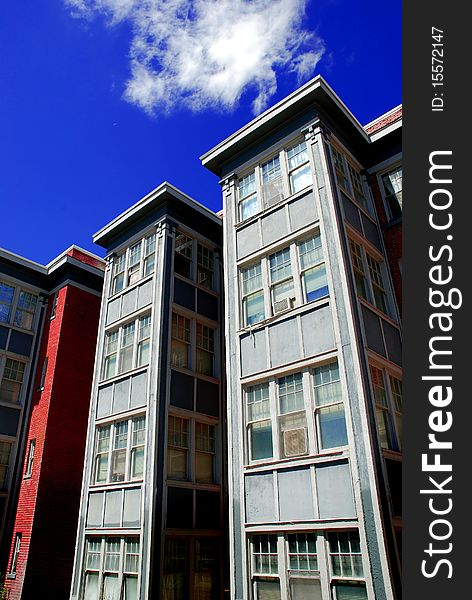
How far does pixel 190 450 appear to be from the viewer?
48.4 ft

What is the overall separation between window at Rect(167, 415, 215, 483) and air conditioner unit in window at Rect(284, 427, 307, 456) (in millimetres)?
4544

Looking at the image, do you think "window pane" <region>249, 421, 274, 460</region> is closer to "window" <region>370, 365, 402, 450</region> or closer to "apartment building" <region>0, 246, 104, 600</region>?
"window" <region>370, 365, 402, 450</region>

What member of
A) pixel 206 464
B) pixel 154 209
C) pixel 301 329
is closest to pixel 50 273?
pixel 154 209

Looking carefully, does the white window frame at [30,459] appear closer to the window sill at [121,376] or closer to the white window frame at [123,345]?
the window sill at [121,376]

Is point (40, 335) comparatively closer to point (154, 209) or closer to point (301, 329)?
point (154, 209)

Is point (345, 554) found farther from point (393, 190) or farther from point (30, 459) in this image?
point (30, 459)

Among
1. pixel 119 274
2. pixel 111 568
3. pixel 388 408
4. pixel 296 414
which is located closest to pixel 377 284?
pixel 388 408

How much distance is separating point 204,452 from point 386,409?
6517mm

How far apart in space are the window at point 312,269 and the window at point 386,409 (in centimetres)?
225

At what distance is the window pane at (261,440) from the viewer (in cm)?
1139

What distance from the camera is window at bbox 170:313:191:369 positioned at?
15.9m

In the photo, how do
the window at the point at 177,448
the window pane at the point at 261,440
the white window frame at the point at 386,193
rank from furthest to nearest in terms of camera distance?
1. the white window frame at the point at 386,193
2. the window at the point at 177,448
3. the window pane at the point at 261,440

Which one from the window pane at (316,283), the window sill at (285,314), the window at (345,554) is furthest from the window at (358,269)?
the window at (345,554)

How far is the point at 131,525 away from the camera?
44.0 ft
